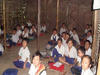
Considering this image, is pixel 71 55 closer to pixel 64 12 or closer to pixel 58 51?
pixel 58 51

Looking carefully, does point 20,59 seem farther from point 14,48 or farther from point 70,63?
point 14,48

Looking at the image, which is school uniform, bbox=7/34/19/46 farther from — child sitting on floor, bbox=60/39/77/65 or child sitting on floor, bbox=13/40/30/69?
child sitting on floor, bbox=60/39/77/65

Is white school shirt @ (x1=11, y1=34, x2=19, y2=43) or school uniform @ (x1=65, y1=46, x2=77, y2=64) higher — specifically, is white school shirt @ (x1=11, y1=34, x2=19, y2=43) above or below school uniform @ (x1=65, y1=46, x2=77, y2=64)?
above

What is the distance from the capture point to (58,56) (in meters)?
4.67

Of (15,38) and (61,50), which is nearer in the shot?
(61,50)

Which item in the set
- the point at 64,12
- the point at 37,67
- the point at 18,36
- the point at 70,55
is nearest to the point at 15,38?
the point at 18,36

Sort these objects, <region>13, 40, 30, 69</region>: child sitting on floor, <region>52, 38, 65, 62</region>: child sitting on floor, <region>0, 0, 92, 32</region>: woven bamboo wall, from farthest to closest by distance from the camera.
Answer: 1. <region>0, 0, 92, 32</region>: woven bamboo wall
2. <region>52, 38, 65, 62</region>: child sitting on floor
3. <region>13, 40, 30, 69</region>: child sitting on floor

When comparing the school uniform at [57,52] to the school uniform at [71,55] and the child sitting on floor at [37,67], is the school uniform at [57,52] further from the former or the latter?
the child sitting on floor at [37,67]

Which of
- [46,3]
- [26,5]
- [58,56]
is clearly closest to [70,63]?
[58,56]

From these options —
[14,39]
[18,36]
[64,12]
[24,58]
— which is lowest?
[24,58]

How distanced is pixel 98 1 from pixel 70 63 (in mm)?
1951

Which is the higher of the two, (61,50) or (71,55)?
(61,50)

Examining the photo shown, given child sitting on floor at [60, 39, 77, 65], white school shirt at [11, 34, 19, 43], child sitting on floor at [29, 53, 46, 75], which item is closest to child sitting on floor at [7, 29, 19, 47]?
white school shirt at [11, 34, 19, 43]

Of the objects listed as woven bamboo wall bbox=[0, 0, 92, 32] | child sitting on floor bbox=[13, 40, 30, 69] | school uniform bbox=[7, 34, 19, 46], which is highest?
woven bamboo wall bbox=[0, 0, 92, 32]
